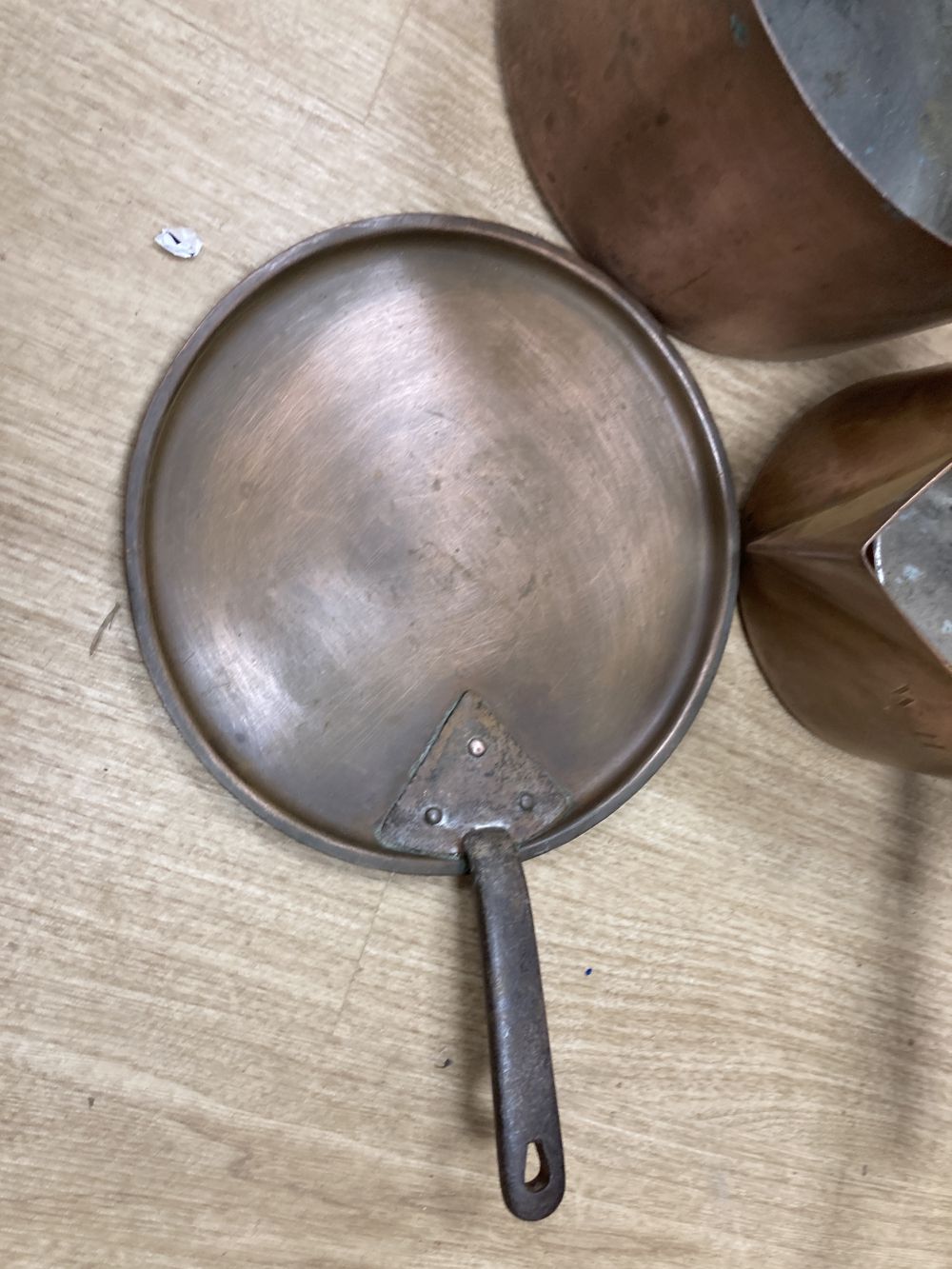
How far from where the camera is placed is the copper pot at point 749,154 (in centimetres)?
39

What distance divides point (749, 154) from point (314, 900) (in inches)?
15.9

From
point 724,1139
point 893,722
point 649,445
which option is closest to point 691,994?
point 724,1139

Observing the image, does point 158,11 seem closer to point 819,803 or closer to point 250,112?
point 250,112

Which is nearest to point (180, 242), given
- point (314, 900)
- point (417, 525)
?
point (417, 525)

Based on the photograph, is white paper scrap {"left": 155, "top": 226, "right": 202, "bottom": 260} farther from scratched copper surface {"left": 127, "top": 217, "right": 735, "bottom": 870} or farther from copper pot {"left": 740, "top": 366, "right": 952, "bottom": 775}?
copper pot {"left": 740, "top": 366, "right": 952, "bottom": 775}

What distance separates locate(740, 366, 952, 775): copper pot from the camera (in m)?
0.43

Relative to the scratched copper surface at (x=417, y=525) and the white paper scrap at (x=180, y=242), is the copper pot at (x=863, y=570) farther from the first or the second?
the white paper scrap at (x=180, y=242)

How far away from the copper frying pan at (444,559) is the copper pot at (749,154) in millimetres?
43

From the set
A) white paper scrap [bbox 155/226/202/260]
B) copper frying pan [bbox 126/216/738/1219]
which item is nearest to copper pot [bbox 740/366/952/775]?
copper frying pan [bbox 126/216/738/1219]

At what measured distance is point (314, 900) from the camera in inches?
19.9

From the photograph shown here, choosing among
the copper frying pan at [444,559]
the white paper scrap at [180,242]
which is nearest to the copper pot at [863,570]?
the copper frying pan at [444,559]

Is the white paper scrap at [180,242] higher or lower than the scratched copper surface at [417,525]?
higher

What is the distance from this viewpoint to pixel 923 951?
0.62m

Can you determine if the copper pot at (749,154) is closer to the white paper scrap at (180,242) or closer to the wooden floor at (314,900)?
the wooden floor at (314,900)
